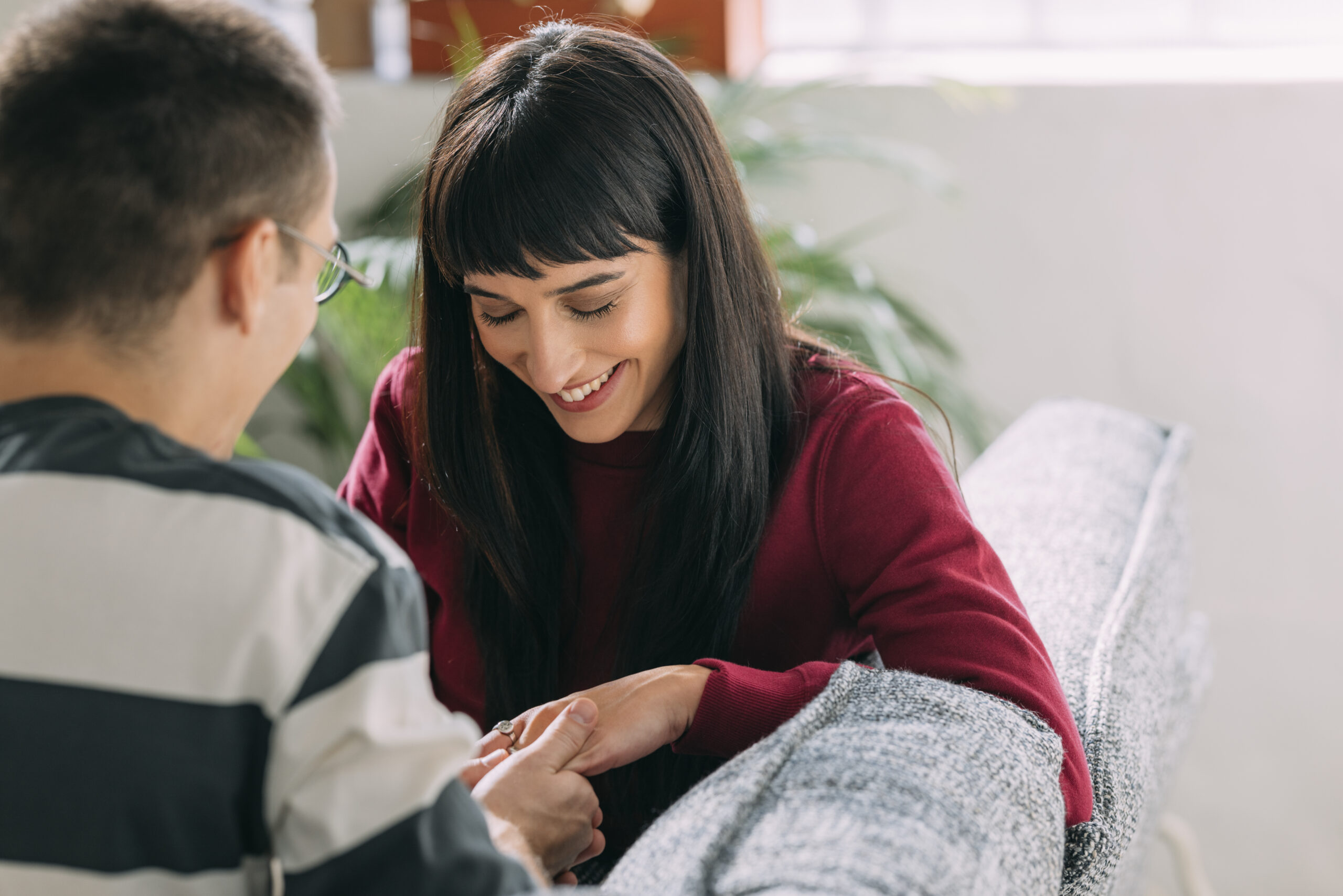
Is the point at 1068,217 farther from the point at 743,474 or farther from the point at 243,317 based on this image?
the point at 243,317

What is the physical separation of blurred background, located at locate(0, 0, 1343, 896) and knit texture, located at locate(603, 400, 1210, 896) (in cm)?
70

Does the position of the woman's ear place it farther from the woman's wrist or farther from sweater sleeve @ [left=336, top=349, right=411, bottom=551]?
sweater sleeve @ [left=336, top=349, right=411, bottom=551]

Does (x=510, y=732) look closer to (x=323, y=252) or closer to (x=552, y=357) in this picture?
(x=552, y=357)

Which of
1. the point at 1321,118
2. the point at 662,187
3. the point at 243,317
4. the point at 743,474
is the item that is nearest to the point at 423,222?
the point at 662,187

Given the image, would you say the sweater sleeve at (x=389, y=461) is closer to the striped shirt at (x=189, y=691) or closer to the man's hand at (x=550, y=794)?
the man's hand at (x=550, y=794)

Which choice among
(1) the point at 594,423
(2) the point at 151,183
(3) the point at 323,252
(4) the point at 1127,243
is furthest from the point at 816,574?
(4) the point at 1127,243

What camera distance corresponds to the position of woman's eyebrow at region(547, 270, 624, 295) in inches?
39.3

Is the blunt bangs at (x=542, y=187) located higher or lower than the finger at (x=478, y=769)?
higher

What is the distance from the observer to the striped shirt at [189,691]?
54 centimetres

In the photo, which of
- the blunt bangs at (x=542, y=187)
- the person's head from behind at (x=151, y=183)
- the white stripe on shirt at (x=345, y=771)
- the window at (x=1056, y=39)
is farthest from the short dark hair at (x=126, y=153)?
the window at (x=1056, y=39)

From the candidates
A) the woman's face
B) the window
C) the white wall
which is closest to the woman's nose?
the woman's face

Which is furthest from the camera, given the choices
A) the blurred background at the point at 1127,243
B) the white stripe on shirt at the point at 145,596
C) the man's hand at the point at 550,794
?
the blurred background at the point at 1127,243

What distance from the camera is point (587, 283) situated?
1.00 meters

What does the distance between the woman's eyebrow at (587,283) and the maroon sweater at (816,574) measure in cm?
22
